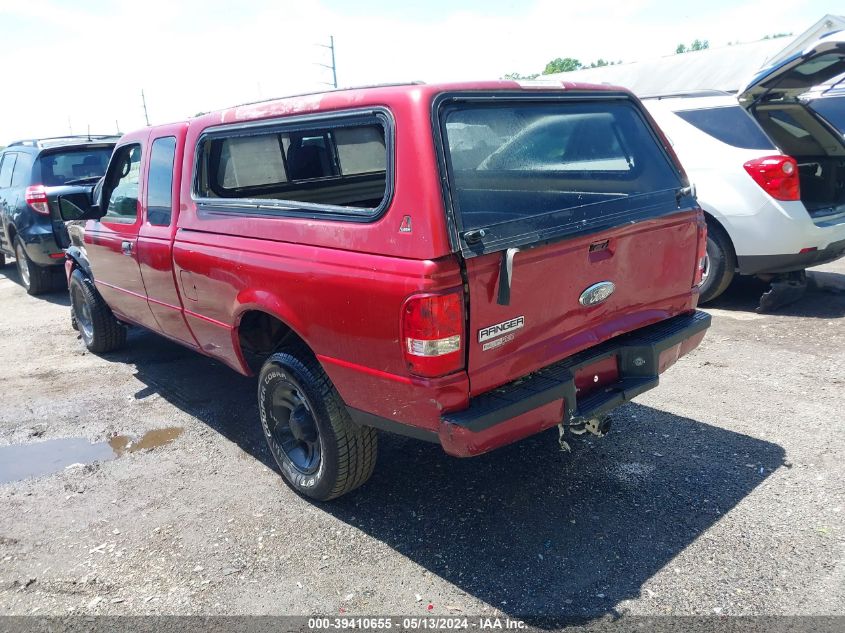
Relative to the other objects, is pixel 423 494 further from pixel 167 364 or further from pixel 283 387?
pixel 167 364

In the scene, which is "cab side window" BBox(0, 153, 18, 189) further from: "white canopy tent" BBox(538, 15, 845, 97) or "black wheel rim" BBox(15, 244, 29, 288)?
"white canopy tent" BBox(538, 15, 845, 97)

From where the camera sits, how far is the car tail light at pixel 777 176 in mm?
5387

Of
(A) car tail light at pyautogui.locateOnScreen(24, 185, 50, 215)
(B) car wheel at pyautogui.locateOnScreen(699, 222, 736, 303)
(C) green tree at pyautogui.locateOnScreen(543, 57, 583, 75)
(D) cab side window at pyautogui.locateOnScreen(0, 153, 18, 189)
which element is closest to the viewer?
(B) car wheel at pyautogui.locateOnScreen(699, 222, 736, 303)

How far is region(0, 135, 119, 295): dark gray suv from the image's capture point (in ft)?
25.7

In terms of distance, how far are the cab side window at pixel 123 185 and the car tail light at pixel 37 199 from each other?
11.2ft

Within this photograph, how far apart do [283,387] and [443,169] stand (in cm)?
149

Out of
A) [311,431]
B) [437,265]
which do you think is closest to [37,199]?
[311,431]

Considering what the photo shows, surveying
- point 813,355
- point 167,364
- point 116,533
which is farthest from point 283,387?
point 813,355

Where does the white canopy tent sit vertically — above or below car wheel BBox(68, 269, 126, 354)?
above

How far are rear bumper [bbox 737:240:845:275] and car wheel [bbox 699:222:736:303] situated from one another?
10 cm

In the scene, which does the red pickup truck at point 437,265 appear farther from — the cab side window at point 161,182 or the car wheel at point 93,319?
the car wheel at point 93,319

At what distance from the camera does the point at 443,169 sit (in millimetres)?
2564

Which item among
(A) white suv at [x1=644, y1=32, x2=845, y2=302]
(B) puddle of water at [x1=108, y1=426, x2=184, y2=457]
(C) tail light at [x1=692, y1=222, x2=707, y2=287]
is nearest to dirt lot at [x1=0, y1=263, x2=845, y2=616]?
(B) puddle of water at [x1=108, y1=426, x2=184, y2=457]

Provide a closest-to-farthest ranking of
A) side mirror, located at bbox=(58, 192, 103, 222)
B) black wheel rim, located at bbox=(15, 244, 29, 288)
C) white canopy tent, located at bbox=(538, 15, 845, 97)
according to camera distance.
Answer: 1. side mirror, located at bbox=(58, 192, 103, 222)
2. black wheel rim, located at bbox=(15, 244, 29, 288)
3. white canopy tent, located at bbox=(538, 15, 845, 97)
